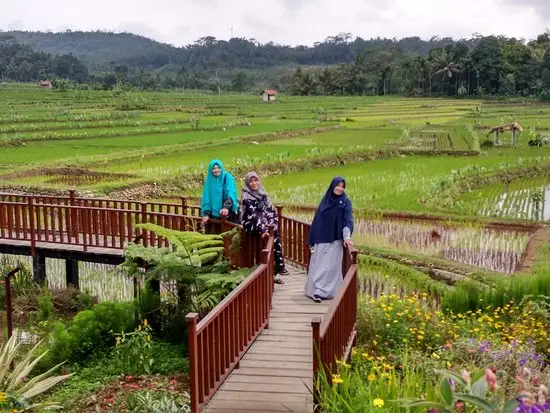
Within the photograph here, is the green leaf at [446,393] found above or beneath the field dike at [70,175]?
above

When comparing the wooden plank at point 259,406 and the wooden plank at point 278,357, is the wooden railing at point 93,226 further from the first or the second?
the wooden plank at point 259,406

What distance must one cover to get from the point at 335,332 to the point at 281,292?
337cm

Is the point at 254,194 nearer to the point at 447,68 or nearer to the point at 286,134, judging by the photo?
the point at 286,134

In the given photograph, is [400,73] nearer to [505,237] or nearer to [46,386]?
[505,237]

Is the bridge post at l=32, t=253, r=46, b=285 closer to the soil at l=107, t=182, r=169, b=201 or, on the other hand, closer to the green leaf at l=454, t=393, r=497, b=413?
the soil at l=107, t=182, r=169, b=201

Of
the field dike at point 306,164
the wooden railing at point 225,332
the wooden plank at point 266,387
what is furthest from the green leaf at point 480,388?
the field dike at point 306,164

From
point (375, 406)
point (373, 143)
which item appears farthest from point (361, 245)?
point (373, 143)

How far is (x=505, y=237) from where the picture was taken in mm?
18906

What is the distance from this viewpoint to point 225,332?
23.0 ft

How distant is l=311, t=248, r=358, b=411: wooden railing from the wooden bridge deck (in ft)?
1.18

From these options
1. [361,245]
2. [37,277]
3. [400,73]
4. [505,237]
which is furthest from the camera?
[400,73]

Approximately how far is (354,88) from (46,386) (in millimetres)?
100156

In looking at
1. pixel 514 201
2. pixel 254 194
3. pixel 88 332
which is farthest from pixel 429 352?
pixel 514 201

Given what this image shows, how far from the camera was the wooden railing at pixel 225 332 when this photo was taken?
20.2 ft
